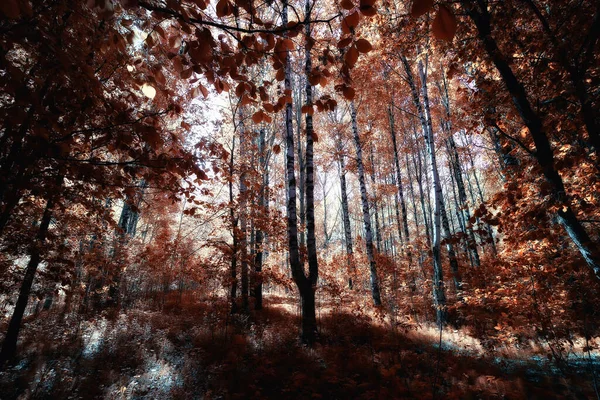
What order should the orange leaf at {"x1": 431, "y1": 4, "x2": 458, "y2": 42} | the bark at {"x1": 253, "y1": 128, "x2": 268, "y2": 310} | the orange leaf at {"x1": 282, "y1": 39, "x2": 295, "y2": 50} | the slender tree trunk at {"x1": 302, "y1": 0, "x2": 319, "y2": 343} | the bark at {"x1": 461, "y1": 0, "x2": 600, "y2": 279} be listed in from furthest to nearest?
the bark at {"x1": 253, "y1": 128, "x2": 268, "y2": 310} < the slender tree trunk at {"x1": 302, "y1": 0, "x2": 319, "y2": 343} < the bark at {"x1": 461, "y1": 0, "x2": 600, "y2": 279} < the orange leaf at {"x1": 282, "y1": 39, "x2": 295, "y2": 50} < the orange leaf at {"x1": 431, "y1": 4, "x2": 458, "y2": 42}

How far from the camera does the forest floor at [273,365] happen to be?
4555 mm

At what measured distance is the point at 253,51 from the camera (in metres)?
1.63

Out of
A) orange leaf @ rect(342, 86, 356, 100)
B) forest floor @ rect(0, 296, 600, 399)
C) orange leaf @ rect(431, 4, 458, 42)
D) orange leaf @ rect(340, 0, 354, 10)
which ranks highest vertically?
orange leaf @ rect(340, 0, 354, 10)

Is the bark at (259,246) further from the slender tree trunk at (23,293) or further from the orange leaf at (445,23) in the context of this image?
the orange leaf at (445,23)

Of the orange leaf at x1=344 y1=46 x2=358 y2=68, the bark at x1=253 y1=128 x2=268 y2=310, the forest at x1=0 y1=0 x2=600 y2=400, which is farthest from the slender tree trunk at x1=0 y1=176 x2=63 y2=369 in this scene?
the orange leaf at x1=344 y1=46 x2=358 y2=68

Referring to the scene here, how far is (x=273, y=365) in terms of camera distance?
5.45 m

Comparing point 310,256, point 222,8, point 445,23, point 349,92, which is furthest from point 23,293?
point 445,23

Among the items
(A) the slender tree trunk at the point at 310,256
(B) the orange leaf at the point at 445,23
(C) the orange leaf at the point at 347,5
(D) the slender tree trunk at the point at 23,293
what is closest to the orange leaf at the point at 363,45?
(C) the orange leaf at the point at 347,5

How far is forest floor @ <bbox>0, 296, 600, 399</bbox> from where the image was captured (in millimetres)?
4555

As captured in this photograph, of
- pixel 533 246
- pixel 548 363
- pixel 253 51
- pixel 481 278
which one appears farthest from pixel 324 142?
pixel 253 51

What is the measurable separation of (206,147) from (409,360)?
19.4ft

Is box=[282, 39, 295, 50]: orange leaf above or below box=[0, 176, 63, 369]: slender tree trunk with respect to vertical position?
above

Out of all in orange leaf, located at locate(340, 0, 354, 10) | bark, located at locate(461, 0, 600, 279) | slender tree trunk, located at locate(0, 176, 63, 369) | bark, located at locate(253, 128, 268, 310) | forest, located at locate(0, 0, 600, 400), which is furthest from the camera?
bark, located at locate(253, 128, 268, 310)

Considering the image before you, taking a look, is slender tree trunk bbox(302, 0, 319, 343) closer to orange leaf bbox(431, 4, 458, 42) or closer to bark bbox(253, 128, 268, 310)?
bark bbox(253, 128, 268, 310)
